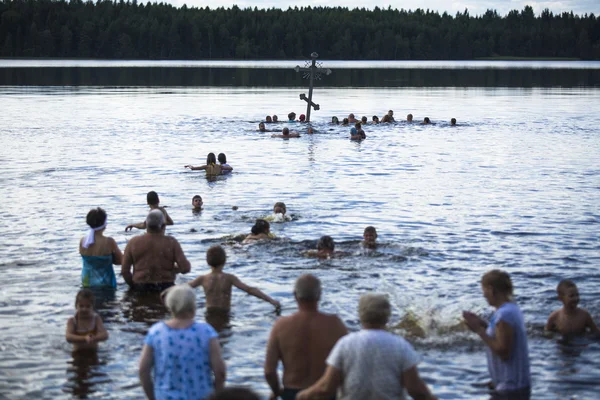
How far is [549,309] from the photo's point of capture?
14.4 meters

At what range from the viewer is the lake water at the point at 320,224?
12.1 meters

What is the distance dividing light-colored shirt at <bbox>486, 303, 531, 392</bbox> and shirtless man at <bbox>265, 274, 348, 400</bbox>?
165 cm

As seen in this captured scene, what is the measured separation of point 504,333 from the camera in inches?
344

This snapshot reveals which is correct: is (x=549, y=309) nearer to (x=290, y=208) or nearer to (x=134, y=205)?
(x=290, y=208)

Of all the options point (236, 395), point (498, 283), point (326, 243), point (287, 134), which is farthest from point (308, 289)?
point (287, 134)

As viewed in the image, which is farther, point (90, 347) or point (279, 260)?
point (279, 260)

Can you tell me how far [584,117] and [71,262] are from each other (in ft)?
157

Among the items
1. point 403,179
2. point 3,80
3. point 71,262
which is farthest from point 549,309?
point 3,80

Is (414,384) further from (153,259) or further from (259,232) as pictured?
(259,232)

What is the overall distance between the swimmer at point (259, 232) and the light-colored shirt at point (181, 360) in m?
10.0

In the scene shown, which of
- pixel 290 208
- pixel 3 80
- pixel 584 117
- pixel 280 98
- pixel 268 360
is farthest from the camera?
pixel 3 80

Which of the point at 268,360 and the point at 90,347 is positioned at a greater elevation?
the point at 268,360

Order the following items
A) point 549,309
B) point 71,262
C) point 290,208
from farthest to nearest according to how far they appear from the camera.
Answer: point 290,208 < point 71,262 < point 549,309

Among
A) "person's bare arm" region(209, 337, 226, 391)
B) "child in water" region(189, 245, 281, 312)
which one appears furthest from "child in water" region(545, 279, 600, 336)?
"person's bare arm" region(209, 337, 226, 391)
